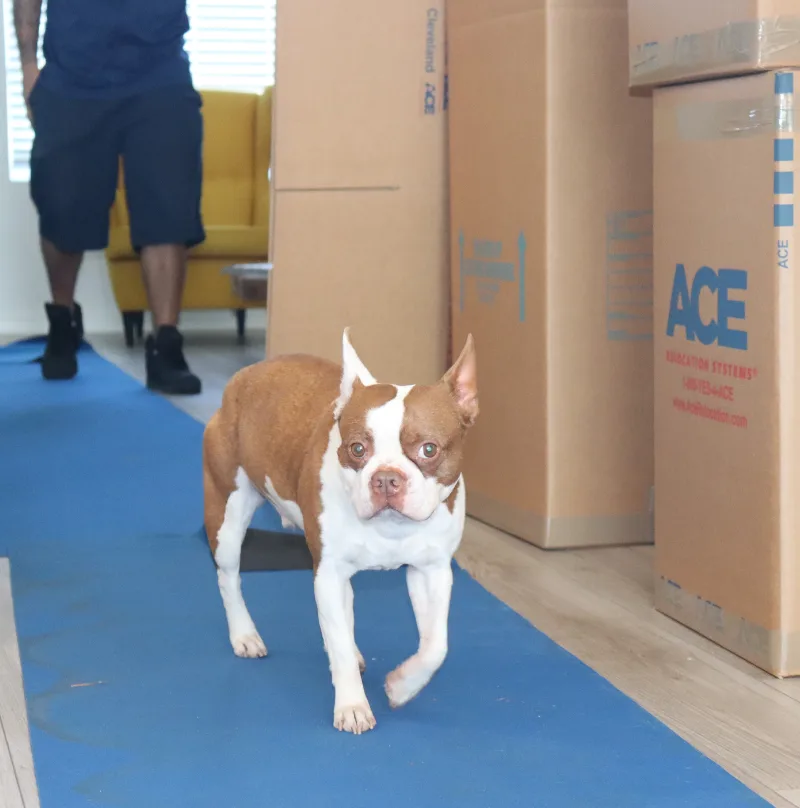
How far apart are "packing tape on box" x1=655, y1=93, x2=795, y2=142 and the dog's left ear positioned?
50 cm

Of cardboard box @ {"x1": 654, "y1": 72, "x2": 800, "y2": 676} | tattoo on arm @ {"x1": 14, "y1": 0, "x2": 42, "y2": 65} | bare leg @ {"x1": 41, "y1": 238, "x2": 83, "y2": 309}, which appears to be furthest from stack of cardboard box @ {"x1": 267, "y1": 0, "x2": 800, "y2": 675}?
bare leg @ {"x1": 41, "y1": 238, "x2": 83, "y2": 309}

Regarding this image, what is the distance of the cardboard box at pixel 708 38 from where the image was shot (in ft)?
5.41

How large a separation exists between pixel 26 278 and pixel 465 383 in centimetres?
524

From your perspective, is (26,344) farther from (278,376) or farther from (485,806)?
(485,806)

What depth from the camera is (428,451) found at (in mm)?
1421

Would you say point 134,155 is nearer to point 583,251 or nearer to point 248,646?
point 583,251

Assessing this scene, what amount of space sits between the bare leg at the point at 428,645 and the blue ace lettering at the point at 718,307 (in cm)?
52

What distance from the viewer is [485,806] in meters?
1.33

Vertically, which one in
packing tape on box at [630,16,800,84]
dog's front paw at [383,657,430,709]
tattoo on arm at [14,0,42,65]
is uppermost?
tattoo on arm at [14,0,42,65]

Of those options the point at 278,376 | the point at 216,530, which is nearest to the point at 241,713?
the point at 216,530

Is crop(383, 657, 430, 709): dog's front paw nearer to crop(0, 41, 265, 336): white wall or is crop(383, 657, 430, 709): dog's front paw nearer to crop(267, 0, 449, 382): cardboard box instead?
crop(267, 0, 449, 382): cardboard box

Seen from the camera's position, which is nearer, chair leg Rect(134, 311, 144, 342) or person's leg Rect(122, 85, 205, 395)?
person's leg Rect(122, 85, 205, 395)

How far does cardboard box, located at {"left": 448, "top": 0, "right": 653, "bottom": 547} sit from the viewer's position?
2.26m

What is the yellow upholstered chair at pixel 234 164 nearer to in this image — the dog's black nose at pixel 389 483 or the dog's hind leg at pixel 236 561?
the dog's hind leg at pixel 236 561
